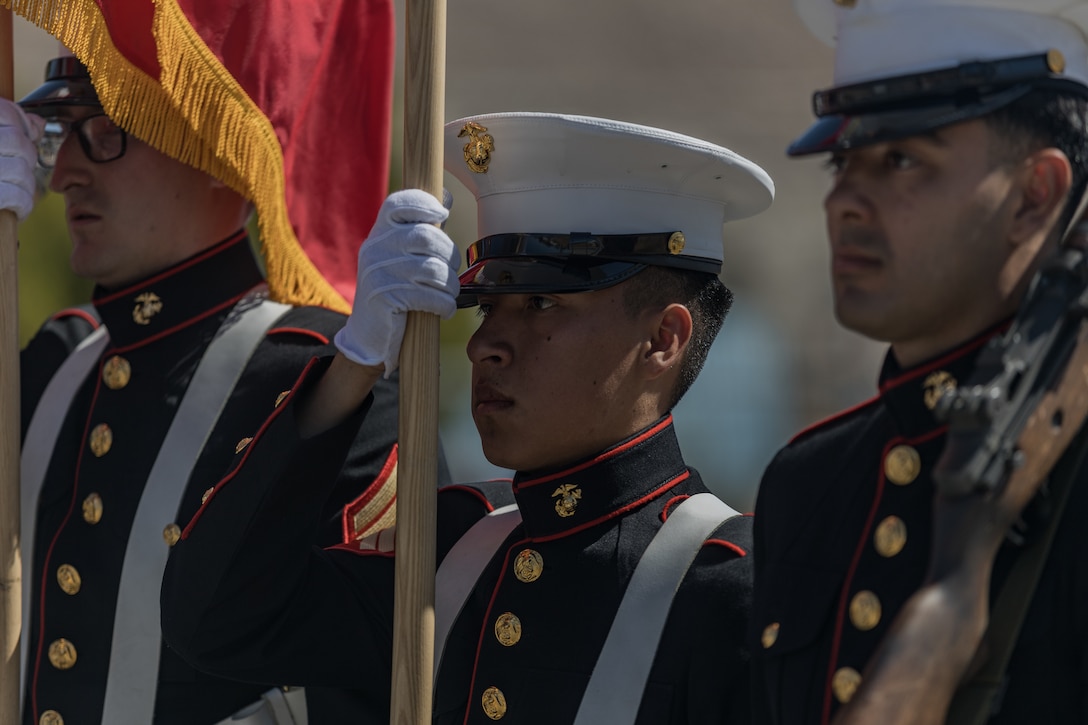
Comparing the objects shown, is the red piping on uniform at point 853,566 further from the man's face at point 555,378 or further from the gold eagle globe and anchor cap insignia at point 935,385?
the man's face at point 555,378

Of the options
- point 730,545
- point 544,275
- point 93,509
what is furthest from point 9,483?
point 730,545

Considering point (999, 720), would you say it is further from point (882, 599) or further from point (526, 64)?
point (526, 64)

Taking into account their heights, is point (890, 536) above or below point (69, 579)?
above

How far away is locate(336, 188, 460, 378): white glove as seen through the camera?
335cm

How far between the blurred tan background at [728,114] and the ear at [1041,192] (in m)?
11.6

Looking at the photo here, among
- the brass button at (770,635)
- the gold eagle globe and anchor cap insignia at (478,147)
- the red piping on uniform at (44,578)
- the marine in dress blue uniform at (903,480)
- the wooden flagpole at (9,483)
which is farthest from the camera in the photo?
the red piping on uniform at (44,578)

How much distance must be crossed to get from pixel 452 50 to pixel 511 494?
51.8 feet

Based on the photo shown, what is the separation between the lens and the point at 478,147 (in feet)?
12.3

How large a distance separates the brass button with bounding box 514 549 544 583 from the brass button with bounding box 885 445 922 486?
960 millimetres

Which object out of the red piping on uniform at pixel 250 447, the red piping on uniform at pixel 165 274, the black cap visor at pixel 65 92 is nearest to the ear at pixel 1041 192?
the red piping on uniform at pixel 250 447

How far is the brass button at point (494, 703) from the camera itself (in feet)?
11.1

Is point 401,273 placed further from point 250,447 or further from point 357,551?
point 357,551

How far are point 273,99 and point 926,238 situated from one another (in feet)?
7.11

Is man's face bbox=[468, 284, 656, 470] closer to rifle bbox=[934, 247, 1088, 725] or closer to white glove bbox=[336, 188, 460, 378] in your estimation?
white glove bbox=[336, 188, 460, 378]
